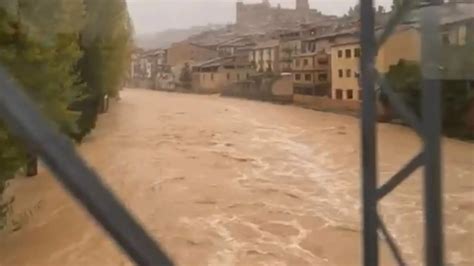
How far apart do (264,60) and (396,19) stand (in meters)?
2.95

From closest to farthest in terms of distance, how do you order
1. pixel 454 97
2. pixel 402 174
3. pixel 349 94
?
pixel 402 174 → pixel 454 97 → pixel 349 94

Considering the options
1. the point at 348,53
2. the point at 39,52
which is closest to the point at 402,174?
the point at 39,52

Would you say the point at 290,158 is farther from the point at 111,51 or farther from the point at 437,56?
the point at 437,56

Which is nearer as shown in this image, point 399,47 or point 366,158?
point 366,158

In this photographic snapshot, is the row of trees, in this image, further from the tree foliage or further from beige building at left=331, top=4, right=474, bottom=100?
the tree foliage

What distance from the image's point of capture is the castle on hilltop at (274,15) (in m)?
3.36

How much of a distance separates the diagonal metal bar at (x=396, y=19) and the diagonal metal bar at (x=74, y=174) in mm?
440

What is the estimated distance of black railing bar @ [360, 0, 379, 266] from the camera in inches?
27.9

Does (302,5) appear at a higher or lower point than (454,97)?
higher

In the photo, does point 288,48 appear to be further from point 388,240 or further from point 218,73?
point 388,240

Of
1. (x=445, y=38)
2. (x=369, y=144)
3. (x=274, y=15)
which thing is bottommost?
(x=369, y=144)

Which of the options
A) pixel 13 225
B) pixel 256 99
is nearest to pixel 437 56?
pixel 13 225

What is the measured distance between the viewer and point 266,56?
363 centimetres

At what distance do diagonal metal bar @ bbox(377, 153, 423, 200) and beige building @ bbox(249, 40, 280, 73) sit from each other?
2798 millimetres
